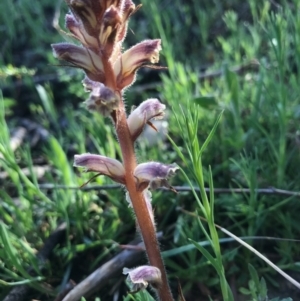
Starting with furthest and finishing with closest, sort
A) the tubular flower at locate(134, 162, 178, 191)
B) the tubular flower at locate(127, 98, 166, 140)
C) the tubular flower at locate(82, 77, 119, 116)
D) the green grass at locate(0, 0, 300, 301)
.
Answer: the green grass at locate(0, 0, 300, 301) → the tubular flower at locate(127, 98, 166, 140) → the tubular flower at locate(134, 162, 178, 191) → the tubular flower at locate(82, 77, 119, 116)

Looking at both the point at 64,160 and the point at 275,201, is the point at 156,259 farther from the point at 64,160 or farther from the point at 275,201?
the point at 64,160

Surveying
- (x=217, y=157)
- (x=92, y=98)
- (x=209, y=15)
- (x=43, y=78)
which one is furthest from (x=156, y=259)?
(x=209, y=15)

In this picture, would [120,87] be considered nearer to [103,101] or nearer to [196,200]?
[103,101]

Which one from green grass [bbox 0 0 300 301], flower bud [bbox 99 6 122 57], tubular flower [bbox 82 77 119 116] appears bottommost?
green grass [bbox 0 0 300 301]

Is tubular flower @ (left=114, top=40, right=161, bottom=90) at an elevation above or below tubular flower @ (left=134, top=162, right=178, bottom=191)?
above

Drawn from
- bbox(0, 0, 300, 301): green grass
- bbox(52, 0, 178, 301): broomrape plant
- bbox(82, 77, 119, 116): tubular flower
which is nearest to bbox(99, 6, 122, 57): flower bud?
bbox(52, 0, 178, 301): broomrape plant

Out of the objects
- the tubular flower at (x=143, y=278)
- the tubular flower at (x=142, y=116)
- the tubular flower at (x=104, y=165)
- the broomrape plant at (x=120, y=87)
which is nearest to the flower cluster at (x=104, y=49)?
the broomrape plant at (x=120, y=87)

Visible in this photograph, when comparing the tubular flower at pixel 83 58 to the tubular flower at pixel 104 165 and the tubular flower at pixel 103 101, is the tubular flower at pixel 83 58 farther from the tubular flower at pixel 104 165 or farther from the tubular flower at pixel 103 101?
the tubular flower at pixel 104 165

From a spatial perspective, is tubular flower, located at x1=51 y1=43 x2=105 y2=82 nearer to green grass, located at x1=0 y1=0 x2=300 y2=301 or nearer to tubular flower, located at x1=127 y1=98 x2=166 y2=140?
tubular flower, located at x1=127 y1=98 x2=166 y2=140
